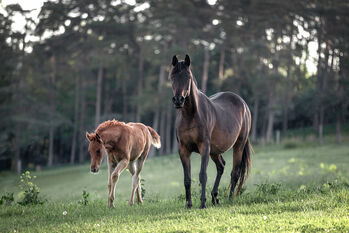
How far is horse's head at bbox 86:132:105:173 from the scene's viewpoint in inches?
293

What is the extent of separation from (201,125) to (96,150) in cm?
211

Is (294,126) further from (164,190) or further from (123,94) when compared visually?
(164,190)

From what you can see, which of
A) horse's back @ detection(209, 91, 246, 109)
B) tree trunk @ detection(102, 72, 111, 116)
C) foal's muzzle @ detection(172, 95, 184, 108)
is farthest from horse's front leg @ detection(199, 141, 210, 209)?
tree trunk @ detection(102, 72, 111, 116)

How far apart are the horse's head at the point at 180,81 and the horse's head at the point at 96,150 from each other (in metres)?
1.98

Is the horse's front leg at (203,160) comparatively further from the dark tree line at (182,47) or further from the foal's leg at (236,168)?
the dark tree line at (182,47)

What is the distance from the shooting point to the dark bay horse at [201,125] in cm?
681

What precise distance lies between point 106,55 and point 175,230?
3983 cm

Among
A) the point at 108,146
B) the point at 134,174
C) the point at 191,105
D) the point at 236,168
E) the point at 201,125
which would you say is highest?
the point at 191,105

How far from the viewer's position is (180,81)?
21.9 feet

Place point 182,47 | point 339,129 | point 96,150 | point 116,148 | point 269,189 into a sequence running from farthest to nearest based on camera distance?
point 182,47
point 339,129
point 269,189
point 116,148
point 96,150

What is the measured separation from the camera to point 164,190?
18.9 m

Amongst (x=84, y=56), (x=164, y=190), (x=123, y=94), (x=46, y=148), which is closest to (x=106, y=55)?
(x=84, y=56)

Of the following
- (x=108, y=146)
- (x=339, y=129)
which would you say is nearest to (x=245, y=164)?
(x=108, y=146)

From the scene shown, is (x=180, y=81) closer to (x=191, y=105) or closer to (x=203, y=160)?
(x=191, y=105)
